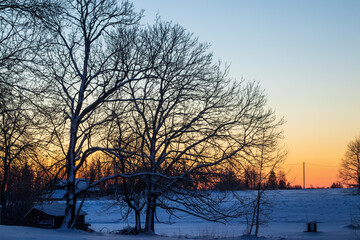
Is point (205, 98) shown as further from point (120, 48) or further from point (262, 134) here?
point (120, 48)

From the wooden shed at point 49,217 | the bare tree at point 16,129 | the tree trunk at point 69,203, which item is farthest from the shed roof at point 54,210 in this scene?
the bare tree at point 16,129

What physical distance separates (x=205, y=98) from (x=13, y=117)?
1116 centimetres

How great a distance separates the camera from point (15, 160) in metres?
11.2

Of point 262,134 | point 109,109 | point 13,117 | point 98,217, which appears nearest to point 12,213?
point 98,217

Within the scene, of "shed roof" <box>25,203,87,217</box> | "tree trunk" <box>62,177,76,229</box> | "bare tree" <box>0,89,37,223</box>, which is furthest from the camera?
"shed roof" <box>25,203,87,217</box>

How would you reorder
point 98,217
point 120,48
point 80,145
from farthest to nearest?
1. point 98,217
2. point 120,48
3. point 80,145

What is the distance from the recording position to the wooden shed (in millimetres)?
27078

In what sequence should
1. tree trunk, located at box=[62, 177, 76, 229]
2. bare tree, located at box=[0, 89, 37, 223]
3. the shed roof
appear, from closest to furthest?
bare tree, located at box=[0, 89, 37, 223], tree trunk, located at box=[62, 177, 76, 229], the shed roof

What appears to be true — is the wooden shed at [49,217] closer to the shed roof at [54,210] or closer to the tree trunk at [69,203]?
the shed roof at [54,210]

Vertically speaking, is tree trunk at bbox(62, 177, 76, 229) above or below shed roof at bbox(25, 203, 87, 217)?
above

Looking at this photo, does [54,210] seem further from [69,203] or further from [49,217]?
[69,203]

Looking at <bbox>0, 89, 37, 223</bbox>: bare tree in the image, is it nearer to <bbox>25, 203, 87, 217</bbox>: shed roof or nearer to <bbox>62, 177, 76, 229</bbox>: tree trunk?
<bbox>62, 177, 76, 229</bbox>: tree trunk

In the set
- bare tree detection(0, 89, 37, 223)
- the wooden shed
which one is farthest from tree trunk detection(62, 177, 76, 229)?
the wooden shed

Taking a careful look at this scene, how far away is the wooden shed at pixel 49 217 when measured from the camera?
88.8ft
